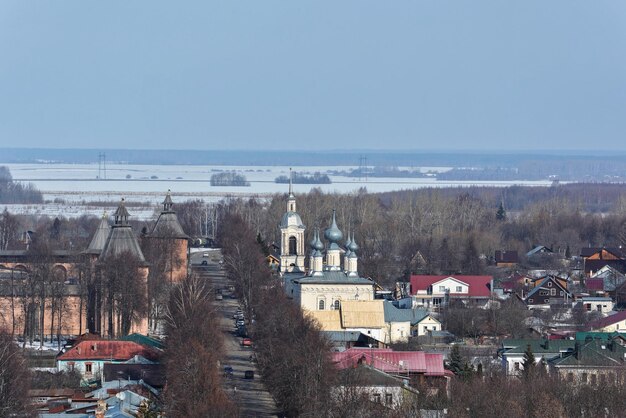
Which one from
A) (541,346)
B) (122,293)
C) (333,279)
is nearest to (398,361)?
(541,346)

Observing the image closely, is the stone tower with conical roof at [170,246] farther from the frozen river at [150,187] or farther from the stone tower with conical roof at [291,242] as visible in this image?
the frozen river at [150,187]

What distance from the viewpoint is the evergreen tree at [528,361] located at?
33969 millimetres

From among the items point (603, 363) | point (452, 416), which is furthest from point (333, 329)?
point (452, 416)

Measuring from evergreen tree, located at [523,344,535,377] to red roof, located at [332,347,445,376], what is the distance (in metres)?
1.64

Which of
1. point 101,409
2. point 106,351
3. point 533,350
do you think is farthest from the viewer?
point 533,350

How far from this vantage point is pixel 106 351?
36.6 metres

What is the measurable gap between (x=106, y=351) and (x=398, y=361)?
6507 mm

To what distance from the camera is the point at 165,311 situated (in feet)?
147

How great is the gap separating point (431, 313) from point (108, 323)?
929cm

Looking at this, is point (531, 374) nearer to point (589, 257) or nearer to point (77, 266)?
point (77, 266)

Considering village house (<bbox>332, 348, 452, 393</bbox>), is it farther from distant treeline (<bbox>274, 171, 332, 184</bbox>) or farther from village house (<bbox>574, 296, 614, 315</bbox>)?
distant treeline (<bbox>274, 171, 332, 184</bbox>)

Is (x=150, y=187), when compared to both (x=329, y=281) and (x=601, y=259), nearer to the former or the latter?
(x=601, y=259)

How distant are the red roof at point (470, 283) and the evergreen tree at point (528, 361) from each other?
13856 mm

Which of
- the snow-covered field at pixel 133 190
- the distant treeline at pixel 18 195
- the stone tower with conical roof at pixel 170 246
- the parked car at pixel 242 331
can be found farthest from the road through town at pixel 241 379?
the distant treeline at pixel 18 195
